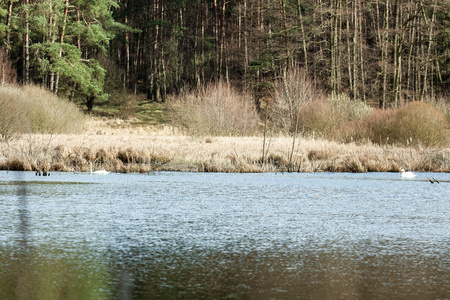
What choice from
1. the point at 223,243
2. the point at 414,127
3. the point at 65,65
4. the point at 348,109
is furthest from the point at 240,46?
the point at 223,243

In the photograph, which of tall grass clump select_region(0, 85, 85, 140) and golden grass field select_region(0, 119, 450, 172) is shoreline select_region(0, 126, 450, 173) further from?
tall grass clump select_region(0, 85, 85, 140)

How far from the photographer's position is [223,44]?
2044 inches

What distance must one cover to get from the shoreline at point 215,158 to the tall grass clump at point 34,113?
2500 millimetres

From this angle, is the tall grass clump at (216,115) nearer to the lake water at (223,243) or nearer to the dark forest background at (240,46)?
the dark forest background at (240,46)

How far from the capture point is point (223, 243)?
24.6ft

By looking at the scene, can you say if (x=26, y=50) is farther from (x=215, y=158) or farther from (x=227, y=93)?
(x=215, y=158)

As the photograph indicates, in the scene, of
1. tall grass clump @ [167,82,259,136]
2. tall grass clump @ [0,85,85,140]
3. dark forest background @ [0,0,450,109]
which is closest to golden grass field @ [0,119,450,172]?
tall grass clump @ [0,85,85,140]

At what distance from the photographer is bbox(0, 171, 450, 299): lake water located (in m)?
5.45

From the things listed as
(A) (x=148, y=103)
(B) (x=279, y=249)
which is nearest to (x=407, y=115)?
(B) (x=279, y=249)

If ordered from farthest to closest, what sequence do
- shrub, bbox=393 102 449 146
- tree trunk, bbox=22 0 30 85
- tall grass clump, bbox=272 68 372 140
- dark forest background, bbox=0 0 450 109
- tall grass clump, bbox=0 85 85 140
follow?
tree trunk, bbox=22 0 30 85, dark forest background, bbox=0 0 450 109, tall grass clump, bbox=272 68 372 140, tall grass clump, bbox=0 85 85 140, shrub, bbox=393 102 449 146

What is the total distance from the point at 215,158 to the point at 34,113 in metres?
13.4

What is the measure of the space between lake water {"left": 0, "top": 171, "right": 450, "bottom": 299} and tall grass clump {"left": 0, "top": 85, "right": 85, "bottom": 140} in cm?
1263

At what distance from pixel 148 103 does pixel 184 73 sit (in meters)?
10.3

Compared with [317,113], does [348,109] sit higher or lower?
higher
